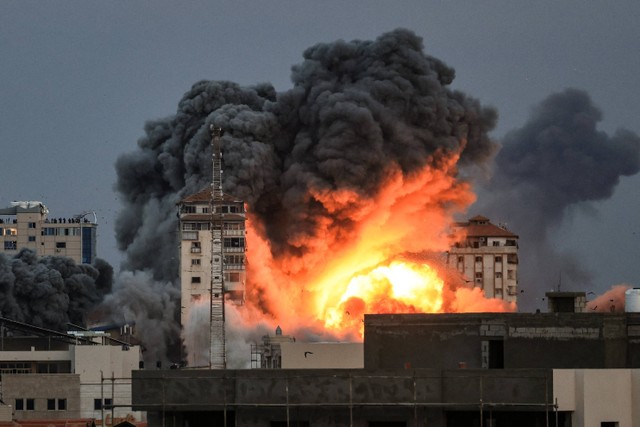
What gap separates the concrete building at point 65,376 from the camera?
369ft

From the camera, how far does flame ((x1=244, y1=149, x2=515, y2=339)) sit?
133500 millimetres

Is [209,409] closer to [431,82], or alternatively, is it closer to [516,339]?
[516,339]

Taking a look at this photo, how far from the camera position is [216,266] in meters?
150

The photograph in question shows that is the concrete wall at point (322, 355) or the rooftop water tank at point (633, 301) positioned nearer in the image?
the rooftop water tank at point (633, 301)

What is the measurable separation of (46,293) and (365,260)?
104 feet

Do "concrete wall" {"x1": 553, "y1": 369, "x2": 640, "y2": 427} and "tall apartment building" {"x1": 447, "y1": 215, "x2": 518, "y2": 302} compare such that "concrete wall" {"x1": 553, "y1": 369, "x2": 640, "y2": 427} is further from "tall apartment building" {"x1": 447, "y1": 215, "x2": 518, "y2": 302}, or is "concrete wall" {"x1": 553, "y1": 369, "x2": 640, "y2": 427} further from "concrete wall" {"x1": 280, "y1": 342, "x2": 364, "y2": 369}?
"tall apartment building" {"x1": 447, "y1": 215, "x2": 518, "y2": 302}

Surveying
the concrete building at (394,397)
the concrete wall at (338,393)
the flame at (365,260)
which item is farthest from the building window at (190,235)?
the concrete wall at (338,393)

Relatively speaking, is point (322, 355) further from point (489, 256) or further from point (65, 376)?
point (489, 256)

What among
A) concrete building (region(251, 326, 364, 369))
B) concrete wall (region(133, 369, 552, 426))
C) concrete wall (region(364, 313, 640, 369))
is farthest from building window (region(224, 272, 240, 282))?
concrete wall (region(133, 369, 552, 426))

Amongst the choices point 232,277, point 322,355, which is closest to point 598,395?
point 322,355

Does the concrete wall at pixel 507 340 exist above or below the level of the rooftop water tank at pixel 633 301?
below

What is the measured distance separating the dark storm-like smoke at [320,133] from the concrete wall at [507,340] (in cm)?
7371

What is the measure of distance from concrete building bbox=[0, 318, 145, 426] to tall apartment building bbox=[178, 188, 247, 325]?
66.7 feet

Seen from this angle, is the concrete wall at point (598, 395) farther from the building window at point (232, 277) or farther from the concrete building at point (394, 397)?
the building window at point (232, 277)
